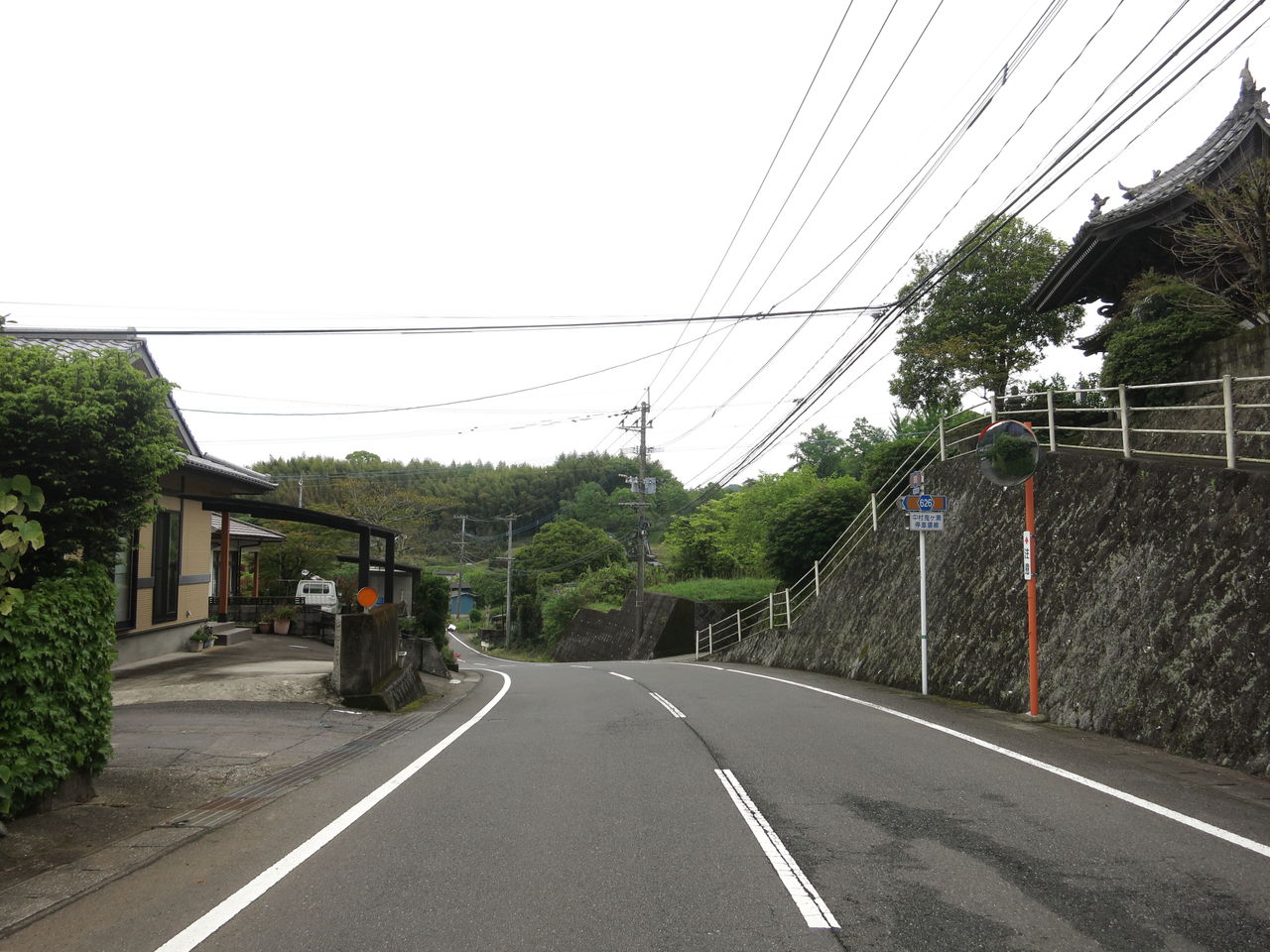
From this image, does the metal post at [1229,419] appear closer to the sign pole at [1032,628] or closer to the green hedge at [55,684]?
the sign pole at [1032,628]

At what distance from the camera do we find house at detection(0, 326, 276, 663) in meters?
14.9

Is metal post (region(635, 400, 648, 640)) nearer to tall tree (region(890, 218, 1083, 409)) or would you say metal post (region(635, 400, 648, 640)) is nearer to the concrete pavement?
tall tree (region(890, 218, 1083, 409))

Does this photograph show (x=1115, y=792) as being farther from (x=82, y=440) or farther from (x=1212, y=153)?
(x=1212, y=153)

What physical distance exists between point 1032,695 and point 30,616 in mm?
10678

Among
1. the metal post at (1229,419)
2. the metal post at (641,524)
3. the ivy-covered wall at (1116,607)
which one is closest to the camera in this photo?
the ivy-covered wall at (1116,607)

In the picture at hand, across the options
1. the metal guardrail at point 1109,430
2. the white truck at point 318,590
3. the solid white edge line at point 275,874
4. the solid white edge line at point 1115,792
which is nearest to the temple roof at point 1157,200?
the metal guardrail at point 1109,430

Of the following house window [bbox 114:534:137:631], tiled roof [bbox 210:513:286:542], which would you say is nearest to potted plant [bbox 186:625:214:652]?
house window [bbox 114:534:137:631]

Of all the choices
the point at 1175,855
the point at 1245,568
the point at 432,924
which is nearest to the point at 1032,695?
the point at 1245,568

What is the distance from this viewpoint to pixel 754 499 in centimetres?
5288

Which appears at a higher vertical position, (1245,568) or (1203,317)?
(1203,317)

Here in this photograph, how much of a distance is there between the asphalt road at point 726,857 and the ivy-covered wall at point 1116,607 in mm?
692

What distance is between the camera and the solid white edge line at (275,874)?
4055 mm

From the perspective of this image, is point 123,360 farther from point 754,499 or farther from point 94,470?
point 754,499

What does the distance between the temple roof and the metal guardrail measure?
8.37 feet
